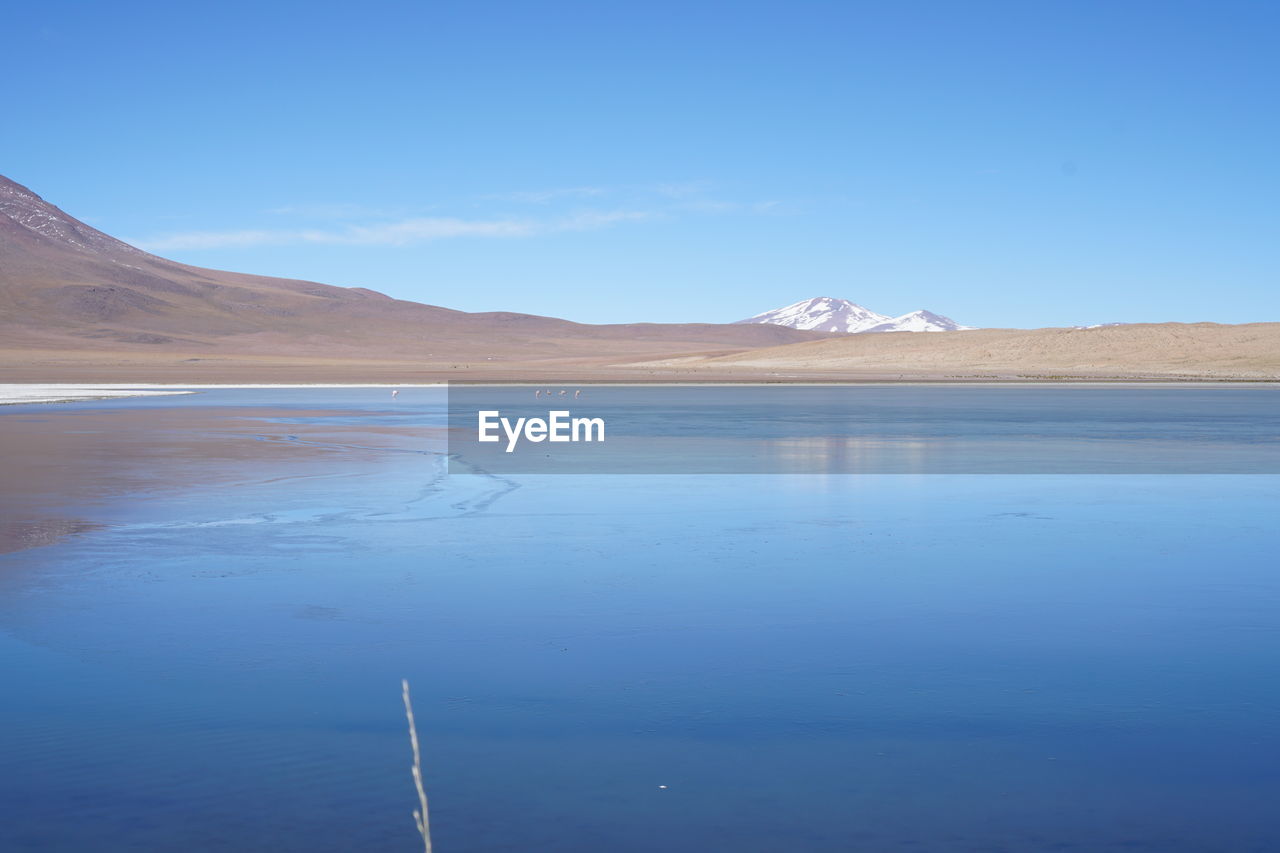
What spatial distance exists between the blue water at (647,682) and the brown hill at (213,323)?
122944 millimetres

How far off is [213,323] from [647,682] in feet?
556

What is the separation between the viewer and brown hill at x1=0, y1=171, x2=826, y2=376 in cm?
14475

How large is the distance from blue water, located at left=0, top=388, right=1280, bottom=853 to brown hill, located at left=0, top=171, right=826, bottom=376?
403ft

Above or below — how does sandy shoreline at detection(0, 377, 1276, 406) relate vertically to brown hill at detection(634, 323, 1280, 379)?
below

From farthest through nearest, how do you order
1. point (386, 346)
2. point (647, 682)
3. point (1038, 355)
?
point (386, 346), point (1038, 355), point (647, 682)

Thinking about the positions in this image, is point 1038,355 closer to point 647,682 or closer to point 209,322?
point 647,682

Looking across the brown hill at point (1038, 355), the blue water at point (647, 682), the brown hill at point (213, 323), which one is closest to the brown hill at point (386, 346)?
the brown hill at point (1038, 355)

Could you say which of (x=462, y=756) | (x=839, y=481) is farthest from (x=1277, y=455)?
(x=462, y=756)

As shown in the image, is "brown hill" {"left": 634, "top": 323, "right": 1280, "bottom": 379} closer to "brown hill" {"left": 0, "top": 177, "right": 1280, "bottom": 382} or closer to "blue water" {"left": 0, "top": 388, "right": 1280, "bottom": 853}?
"brown hill" {"left": 0, "top": 177, "right": 1280, "bottom": 382}

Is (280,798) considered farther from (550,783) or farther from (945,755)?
(945,755)

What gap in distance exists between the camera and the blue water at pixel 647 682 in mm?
4621

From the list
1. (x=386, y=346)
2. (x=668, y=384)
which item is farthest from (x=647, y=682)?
(x=386, y=346)

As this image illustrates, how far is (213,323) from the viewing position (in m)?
166

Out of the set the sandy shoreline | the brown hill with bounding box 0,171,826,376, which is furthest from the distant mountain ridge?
the sandy shoreline
